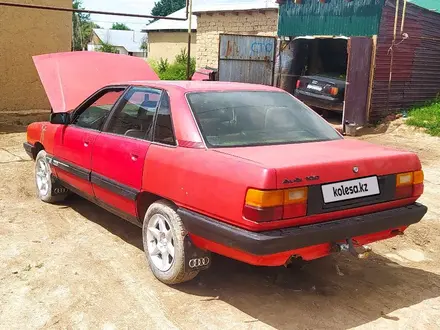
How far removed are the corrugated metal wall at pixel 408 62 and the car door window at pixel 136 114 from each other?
8.61 metres

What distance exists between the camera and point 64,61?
6.94 metres

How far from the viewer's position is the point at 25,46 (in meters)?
11.3

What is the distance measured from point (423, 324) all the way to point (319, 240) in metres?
0.89

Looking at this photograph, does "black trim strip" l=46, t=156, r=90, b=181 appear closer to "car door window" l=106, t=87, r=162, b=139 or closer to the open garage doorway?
"car door window" l=106, t=87, r=162, b=139

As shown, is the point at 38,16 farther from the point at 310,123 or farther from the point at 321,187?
the point at 321,187

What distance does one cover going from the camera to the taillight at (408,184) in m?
3.59

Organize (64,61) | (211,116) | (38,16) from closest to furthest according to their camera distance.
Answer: (211,116), (64,61), (38,16)

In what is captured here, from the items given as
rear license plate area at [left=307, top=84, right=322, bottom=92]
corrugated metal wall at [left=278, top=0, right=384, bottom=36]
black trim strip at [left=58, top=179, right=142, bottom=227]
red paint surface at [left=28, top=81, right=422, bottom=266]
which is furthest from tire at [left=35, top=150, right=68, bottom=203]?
corrugated metal wall at [left=278, top=0, right=384, bottom=36]

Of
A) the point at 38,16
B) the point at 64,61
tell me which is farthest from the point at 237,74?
the point at 64,61

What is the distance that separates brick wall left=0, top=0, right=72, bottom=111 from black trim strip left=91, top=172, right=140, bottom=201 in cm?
766

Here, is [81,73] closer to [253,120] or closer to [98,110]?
[98,110]

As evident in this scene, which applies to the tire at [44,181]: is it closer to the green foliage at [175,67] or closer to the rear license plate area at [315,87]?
the rear license plate area at [315,87]

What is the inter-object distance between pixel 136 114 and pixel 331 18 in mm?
9542

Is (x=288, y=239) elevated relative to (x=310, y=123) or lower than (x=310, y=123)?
lower
